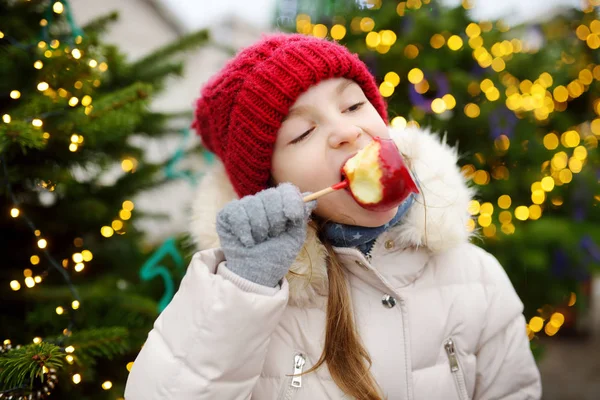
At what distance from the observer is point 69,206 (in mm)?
1659

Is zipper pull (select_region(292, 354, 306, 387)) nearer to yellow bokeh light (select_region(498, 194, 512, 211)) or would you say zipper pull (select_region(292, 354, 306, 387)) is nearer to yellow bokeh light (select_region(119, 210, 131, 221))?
yellow bokeh light (select_region(119, 210, 131, 221))

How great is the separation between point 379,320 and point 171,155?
1.86m

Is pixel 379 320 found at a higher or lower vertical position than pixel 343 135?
lower

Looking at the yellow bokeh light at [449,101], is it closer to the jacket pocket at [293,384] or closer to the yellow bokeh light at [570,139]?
the yellow bokeh light at [570,139]

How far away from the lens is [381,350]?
1245mm

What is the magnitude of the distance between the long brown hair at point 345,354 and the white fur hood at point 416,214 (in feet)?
0.24

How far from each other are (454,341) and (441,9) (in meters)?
2.04

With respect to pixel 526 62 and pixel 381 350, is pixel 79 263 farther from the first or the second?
pixel 526 62

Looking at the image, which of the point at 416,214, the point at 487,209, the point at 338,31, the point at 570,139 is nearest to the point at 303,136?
the point at 416,214

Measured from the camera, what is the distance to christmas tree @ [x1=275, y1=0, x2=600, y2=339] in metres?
2.32

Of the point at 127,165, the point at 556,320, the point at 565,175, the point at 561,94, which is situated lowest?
the point at 556,320

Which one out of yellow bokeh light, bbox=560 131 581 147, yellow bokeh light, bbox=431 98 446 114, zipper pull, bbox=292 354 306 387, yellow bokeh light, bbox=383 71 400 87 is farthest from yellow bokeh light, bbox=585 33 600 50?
zipper pull, bbox=292 354 306 387

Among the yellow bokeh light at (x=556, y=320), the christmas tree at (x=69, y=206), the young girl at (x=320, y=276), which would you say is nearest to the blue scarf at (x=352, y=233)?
the young girl at (x=320, y=276)

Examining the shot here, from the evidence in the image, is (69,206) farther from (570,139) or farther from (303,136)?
(570,139)
